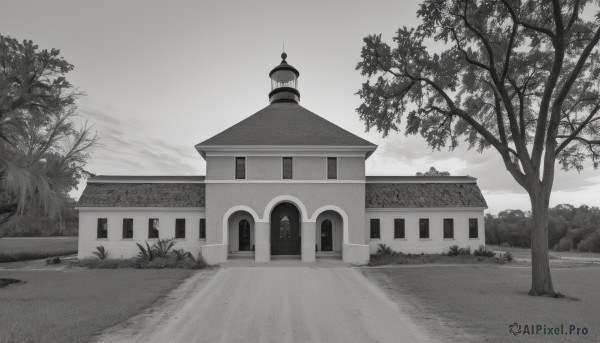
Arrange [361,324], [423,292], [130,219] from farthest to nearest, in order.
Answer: [130,219] < [423,292] < [361,324]

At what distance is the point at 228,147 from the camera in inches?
785

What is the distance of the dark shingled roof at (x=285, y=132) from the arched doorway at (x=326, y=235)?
530 centimetres

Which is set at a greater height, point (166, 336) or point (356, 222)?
point (356, 222)

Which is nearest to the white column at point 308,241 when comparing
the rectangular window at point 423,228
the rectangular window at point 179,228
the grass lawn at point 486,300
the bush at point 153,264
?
the grass lawn at point 486,300

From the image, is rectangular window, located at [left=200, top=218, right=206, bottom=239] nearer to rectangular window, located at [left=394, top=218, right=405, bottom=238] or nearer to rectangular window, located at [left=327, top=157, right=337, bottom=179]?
rectangular window, located at [left=327, top=157, right=337, bottom=179]

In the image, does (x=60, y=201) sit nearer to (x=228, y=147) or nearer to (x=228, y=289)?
(x=228, y=289)

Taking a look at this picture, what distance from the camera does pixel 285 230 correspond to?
21.9 metres

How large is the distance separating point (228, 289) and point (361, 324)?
233 inches

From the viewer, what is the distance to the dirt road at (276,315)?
314 inches

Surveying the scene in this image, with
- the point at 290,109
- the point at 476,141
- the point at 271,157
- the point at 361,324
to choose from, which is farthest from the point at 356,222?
the point at 361,324

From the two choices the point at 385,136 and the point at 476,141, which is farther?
the point at 476,141

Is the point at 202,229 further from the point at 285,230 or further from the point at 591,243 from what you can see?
the point at 591,243

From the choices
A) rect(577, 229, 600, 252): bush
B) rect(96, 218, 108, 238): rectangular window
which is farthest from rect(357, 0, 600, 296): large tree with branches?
rect(577, 229, 600, 252): bush

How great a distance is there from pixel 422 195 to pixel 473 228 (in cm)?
387
